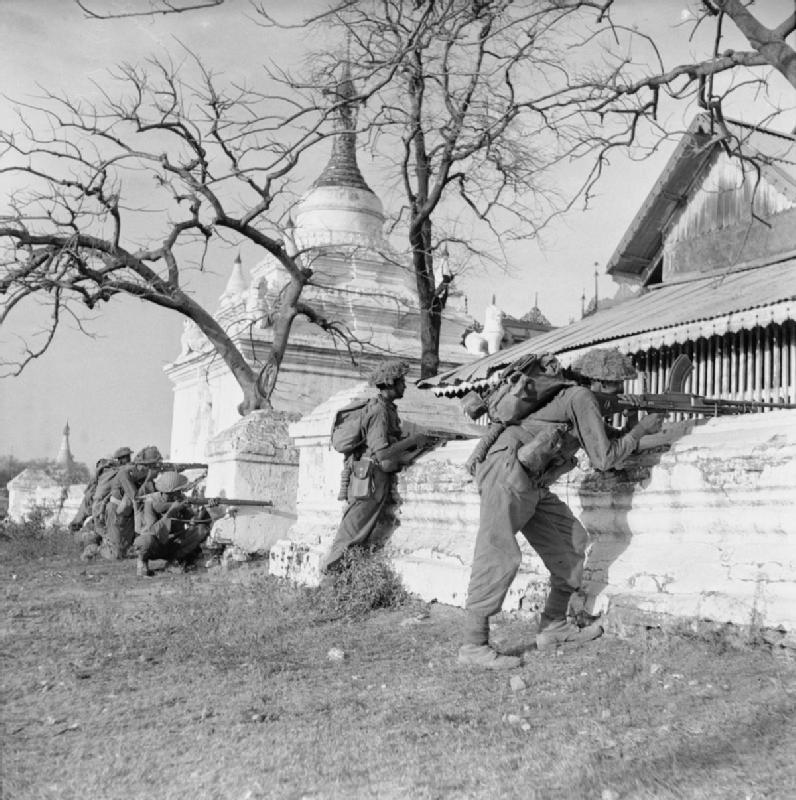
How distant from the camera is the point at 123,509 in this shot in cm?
1067

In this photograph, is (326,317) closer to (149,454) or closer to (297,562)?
(149,454)

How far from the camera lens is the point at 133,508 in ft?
34.9

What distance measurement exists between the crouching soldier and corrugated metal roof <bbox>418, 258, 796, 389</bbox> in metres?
3.42

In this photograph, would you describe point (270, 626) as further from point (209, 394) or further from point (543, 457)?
point (209, 394)

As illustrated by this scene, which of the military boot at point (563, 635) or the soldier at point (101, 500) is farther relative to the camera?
the soldier at point (101, 500)

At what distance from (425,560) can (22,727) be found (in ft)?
9.60

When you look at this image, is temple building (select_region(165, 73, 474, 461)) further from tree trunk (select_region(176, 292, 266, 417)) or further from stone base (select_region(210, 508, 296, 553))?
stone base (select_region(210, 508, 296, 553))

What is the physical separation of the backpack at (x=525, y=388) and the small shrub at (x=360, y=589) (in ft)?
5.39

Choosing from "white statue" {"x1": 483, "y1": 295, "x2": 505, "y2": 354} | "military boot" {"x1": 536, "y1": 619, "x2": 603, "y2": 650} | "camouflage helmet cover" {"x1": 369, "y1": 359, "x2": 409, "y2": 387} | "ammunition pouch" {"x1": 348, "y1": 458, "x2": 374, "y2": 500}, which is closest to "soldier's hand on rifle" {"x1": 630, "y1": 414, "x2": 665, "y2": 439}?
"military boot" {"x1": 536, "y1": 619, "x2": 603, "y2": 650}

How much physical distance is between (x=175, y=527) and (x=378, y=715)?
20.3ft

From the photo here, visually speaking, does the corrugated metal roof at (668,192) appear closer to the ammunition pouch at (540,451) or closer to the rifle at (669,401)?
the rifle at (669,401)

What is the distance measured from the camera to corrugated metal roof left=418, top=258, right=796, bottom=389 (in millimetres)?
8438

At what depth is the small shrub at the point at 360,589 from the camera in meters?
5.60

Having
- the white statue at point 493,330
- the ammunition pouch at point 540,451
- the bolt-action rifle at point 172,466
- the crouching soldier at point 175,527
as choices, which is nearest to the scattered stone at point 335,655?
the ammunition pouch at point 540,451
